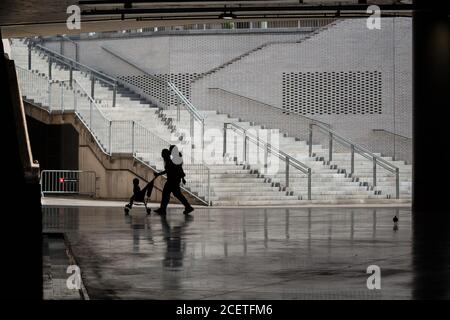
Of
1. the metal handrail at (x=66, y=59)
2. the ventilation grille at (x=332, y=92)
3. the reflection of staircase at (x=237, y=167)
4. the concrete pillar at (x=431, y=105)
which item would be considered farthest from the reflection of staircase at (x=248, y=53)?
the concrete pillar at (x=431, y=105)

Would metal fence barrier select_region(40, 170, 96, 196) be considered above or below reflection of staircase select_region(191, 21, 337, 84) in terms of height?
below

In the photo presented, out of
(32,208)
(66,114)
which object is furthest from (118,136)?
(32,208)

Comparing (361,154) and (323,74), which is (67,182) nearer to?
(361,154)

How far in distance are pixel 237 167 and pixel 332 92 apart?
27.4 ft

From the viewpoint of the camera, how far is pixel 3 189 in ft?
23.1

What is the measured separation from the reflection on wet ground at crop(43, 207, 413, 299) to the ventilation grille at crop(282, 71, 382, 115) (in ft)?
56.1

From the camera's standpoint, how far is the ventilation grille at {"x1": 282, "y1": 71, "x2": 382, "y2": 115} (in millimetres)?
38219

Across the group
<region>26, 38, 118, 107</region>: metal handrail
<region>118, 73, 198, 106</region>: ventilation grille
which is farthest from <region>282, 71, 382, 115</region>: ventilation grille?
<region>26, 38, 118, 107</region>: metal handrail

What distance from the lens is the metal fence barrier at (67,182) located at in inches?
1339

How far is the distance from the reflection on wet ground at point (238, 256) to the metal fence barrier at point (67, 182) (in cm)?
1248

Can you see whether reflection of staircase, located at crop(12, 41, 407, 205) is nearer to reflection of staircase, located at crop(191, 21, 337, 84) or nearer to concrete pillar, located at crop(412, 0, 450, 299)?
reflection of staircase, located at crop(191, 21, 337, 84)

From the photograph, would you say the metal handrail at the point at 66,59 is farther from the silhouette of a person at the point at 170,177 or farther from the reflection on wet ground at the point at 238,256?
the reflection on wet ground at the point at 238,256

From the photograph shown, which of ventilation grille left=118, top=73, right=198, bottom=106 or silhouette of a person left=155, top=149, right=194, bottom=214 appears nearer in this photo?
silhouette of a person left=155, top=149, right=194, bottom=214

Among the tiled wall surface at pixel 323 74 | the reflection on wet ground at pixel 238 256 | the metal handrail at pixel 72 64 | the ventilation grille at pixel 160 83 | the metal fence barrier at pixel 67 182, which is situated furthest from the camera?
the ventilation grille at pixel 160 83
